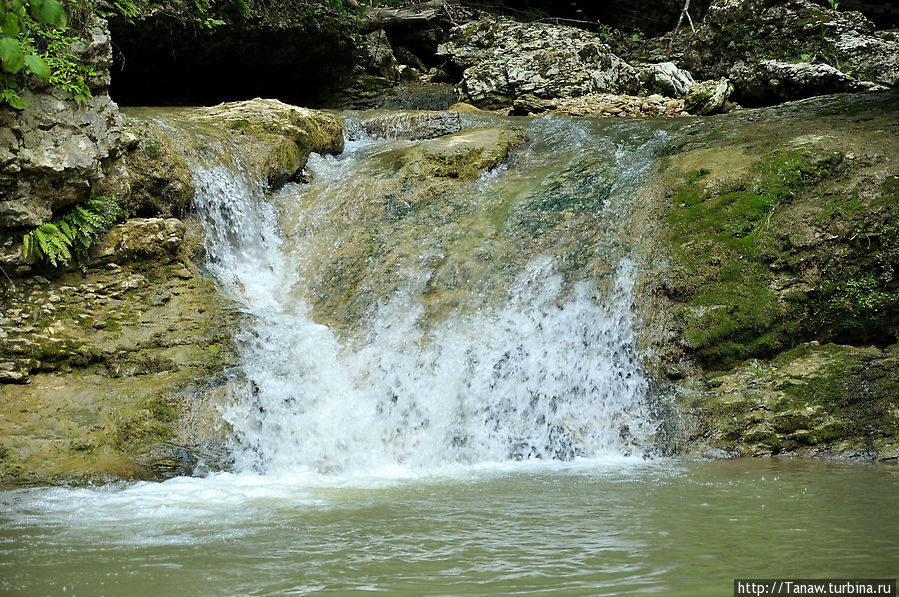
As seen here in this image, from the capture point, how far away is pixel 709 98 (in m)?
12.7

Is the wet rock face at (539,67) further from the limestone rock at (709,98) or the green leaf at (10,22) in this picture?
the green leaf at (10,22)

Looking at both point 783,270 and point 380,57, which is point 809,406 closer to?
point 783,270

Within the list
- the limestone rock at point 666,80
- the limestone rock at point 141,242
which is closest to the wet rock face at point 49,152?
the limestone rock at point 141,242

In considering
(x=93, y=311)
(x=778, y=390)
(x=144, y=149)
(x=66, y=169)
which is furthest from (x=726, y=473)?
(x=144, y=149)

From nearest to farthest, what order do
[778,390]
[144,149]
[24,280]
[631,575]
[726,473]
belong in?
[631,575] → [726,473] → [778,390] → [24,280] → [144,149]

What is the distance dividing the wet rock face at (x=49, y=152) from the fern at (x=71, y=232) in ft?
0.36

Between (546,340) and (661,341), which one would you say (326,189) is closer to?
(546,340)

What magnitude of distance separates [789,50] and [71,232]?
506 inches

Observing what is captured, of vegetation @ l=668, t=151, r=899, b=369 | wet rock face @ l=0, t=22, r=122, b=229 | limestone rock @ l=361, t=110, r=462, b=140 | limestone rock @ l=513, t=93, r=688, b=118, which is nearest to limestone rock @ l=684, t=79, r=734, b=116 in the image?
limestone rock @ l=513, t=93, r=688, b=118

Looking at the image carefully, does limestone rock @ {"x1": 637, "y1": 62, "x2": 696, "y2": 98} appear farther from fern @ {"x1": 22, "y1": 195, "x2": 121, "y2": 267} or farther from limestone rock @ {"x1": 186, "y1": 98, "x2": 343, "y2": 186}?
fern @ {"x1": 22, "y1": 195, "x2": 121, "y2": 267}

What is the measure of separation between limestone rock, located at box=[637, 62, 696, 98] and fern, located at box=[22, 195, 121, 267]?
36.5ft

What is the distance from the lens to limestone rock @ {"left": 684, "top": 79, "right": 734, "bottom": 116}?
1267cm

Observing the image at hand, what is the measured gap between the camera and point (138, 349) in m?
6.30

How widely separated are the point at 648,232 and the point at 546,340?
1.89 m
